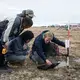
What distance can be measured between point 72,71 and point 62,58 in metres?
1.50

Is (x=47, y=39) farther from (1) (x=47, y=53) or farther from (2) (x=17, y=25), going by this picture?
(1) (x=47, y=53)

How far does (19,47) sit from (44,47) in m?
0.84

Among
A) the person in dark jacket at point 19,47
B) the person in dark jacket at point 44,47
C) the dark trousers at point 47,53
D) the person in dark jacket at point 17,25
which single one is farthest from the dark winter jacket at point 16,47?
the dark trousers at point 47,53

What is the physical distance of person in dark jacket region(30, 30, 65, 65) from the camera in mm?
7504

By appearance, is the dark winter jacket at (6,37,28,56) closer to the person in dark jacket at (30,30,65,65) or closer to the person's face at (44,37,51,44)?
the person in dark jacket at (30,30,65,65)

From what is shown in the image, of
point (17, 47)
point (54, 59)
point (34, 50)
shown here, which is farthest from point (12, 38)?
point (54, 59)

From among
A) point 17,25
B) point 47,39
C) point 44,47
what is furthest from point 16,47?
point 44,47

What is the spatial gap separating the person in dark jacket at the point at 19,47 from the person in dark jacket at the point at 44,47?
254 millimetres

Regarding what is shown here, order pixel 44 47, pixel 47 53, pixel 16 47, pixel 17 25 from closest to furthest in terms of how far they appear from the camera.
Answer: pixel 17 25, pixel 16 47, pixel 44 47, pixel 47 53

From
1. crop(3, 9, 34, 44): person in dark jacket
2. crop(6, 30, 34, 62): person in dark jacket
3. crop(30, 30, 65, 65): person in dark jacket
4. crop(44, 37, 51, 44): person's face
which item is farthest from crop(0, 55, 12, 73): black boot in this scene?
crop(44, 37, 51, 44): person's face

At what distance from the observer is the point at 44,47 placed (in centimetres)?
814

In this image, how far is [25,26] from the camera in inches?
297

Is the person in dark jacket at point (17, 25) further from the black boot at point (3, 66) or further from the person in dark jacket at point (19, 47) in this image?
the black boot at point (3, 66)

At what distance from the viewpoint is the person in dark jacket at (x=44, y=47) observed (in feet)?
24.6
